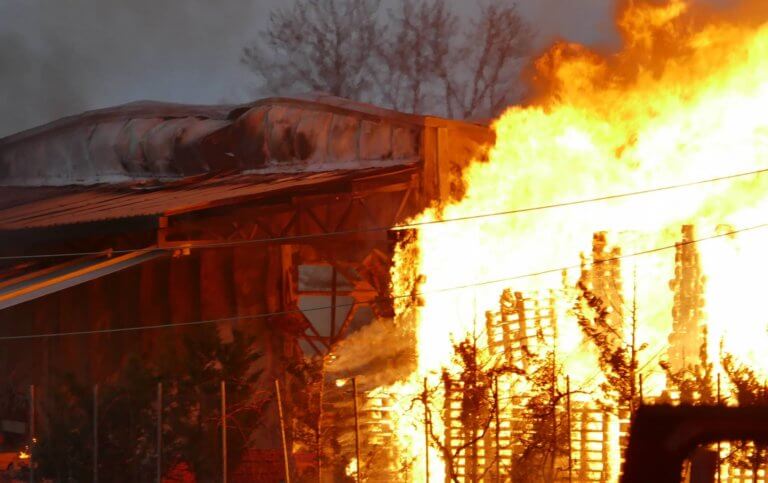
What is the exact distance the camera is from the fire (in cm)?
1131

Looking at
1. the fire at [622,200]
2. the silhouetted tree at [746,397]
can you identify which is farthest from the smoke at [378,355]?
the silhouetted tree at [746,397]

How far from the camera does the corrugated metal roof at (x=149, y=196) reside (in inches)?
488

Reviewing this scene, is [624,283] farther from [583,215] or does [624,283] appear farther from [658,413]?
[658,413]

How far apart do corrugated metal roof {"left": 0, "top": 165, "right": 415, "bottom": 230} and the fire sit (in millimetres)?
1492

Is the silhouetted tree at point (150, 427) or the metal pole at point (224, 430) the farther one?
the silhouetted tree at point (150, 427)

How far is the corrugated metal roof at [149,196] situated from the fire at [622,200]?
149 cm

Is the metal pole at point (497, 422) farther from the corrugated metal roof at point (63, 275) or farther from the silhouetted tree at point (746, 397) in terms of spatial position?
the corrugated metal roof at point (63, 275)

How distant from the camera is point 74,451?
11008mm

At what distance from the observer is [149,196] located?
14961 mm

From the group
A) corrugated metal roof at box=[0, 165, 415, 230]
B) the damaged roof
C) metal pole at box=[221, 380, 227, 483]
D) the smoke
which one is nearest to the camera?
metal pole at box=[221, 380, 227, 483]

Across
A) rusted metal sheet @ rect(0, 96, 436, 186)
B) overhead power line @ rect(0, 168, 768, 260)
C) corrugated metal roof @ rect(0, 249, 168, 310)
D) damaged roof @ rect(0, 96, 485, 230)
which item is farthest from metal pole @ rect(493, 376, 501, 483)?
corrugated metal roof @ rect(0, 249, 168, 310)

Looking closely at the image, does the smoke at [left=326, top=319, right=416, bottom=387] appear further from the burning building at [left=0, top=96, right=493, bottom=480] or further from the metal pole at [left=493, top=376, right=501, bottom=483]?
the metal pole at [left=493, top=376, right=501, bottom=483]

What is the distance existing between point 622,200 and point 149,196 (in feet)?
23.3

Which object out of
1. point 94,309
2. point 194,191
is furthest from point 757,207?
point 94,309
